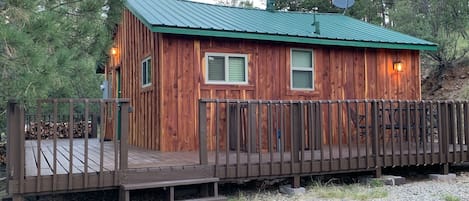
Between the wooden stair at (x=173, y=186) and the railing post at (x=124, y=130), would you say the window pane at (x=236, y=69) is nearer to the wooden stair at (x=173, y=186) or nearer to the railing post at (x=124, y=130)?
the wooden stair at (x=173, y=186)

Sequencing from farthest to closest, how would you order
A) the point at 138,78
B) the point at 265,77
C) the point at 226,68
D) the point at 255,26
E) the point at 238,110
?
the point at 138,78 → the point at 255,26 → the point at 265,77 → the point at 226,68 → the point at 238,110

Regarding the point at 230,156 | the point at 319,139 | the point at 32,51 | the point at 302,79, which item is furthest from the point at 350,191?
the point at 32,51

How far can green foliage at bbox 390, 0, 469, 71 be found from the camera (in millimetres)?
13508

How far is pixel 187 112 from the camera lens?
7219mm

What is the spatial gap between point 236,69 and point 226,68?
8.9 inches

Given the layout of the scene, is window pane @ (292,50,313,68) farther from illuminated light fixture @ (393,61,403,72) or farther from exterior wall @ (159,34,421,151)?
illuminated light fixture @ (393,61,403,72)

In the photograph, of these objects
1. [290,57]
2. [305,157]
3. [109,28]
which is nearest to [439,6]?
[290,57]

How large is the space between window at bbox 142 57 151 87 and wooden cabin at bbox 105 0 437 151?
19 millimetres

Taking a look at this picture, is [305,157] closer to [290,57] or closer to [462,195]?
→ [462,195]

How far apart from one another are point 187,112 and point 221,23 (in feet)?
5.80

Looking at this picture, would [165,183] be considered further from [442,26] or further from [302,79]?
[442,26]

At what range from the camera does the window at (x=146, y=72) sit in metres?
7.94

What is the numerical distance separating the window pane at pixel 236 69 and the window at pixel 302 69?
1047mm

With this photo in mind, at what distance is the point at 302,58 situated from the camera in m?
8.18
